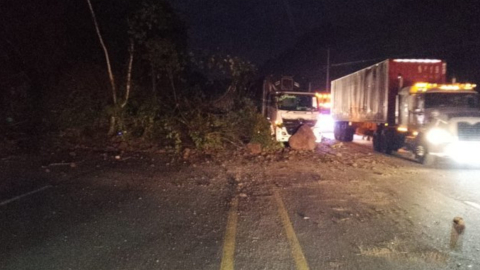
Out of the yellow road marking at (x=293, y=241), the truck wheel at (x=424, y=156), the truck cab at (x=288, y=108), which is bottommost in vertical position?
the yellow road marking at (x=293, y=241)

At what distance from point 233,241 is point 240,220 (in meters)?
1.27

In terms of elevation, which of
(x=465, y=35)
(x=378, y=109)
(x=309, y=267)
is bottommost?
(x=309, y=267)

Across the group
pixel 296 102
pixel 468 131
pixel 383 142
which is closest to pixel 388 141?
pixel 383 142

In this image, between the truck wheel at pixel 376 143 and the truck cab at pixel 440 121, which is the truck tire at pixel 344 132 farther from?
the truck cab at pixel 440 121

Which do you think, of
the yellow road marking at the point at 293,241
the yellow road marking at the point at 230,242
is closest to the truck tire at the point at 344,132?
the yellow road marking at the point at 293,241

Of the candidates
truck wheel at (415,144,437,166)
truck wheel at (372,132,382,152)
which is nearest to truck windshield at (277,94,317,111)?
truck wheel at (372,132,382,152)

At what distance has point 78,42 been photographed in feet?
71.0

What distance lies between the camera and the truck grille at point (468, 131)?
15117 mm

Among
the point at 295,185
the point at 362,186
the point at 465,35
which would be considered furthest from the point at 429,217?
the point at 465,35

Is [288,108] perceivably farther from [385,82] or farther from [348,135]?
[348,135]

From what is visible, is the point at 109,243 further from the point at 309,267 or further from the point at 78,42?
the point at 78,42

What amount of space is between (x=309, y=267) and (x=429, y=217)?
12.1 ft

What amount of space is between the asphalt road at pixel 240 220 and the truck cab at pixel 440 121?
5.37ft

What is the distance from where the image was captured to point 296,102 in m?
21.4
